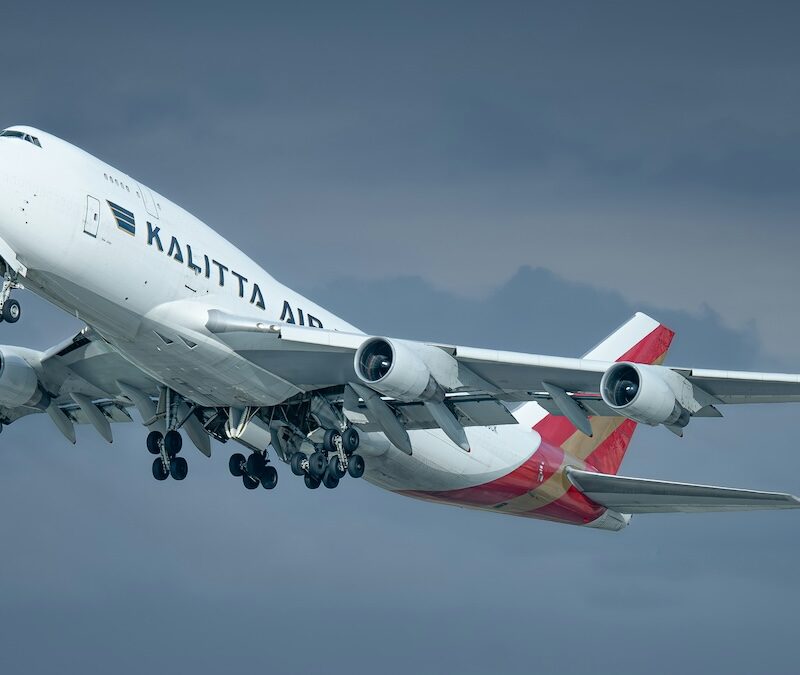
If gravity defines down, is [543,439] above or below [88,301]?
above

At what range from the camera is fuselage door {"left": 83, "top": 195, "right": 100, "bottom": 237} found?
95.7 ft

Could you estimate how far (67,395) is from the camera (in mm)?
39094

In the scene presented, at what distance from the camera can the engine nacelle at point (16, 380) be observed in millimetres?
37438

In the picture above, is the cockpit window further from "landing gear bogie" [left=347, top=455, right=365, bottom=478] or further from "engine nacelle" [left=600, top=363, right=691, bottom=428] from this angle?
"engine nacelle" [left=600, top=363, right=691, bottom=428]

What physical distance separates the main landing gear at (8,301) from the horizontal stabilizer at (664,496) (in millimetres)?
18264

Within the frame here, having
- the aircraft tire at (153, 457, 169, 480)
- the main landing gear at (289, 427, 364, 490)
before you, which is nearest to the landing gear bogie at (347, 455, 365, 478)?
the main landing gear at (289, 427, 364, 490)

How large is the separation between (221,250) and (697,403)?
1136cm

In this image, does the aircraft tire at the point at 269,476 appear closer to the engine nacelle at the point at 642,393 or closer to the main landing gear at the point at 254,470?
the main landing gear at the point at 254,470

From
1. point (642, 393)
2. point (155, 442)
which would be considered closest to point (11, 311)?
point (155, 442)

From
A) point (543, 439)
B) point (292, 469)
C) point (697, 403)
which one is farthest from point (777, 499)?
point (292, 469)

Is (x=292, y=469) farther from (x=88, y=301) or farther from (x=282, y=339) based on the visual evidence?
(x=88, y=301)

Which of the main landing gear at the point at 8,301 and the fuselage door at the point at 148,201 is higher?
the fuselage door at the point at 148,201

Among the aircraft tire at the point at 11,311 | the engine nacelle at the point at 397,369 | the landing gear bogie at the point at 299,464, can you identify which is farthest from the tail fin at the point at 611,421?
the aircraft tire at the point at 11,311

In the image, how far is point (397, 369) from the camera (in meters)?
30.4
